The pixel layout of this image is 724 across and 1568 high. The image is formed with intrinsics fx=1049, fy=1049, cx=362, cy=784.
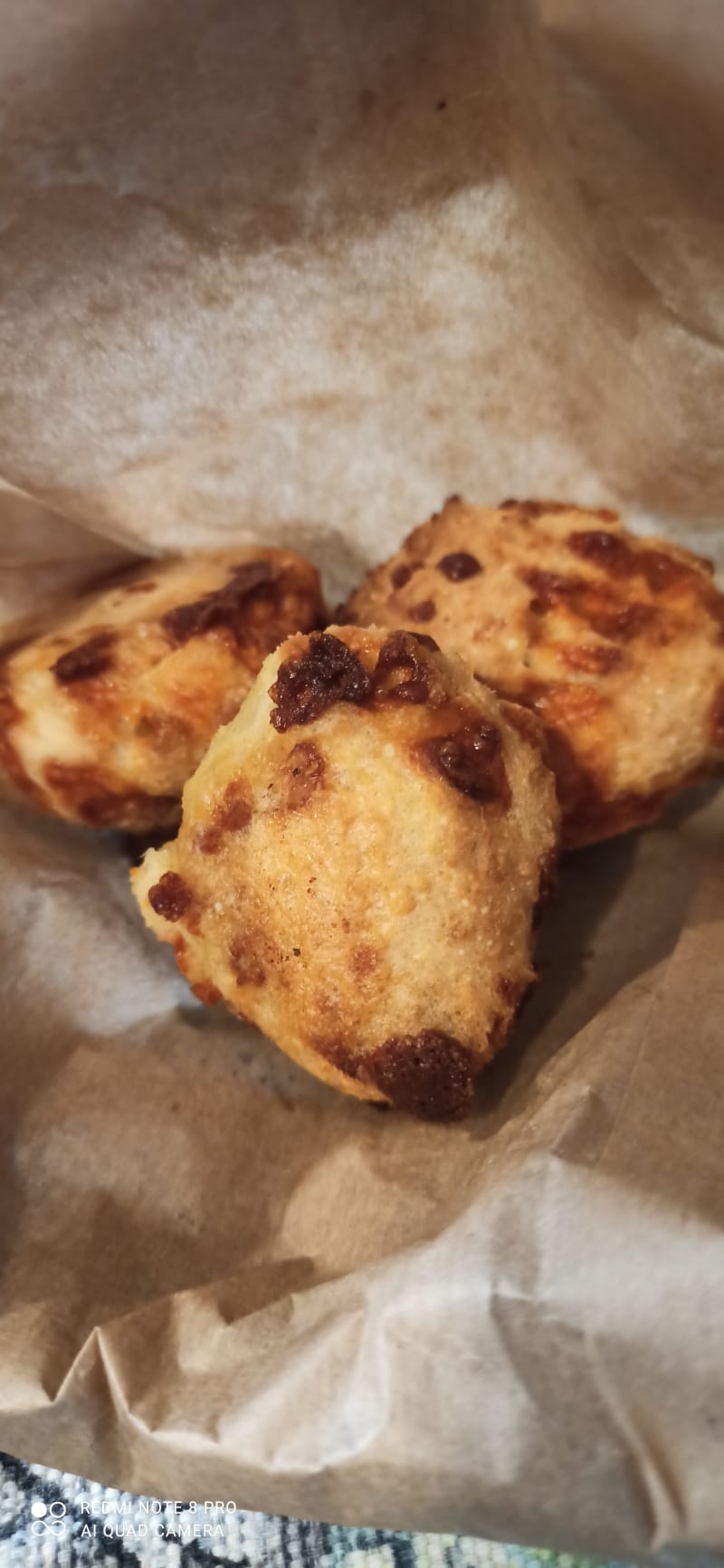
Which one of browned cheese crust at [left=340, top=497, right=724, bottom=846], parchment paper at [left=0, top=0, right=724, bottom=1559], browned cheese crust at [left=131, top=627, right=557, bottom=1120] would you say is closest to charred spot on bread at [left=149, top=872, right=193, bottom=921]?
browned cheese crust at [left=131, top=627, right=557, bottom=1120]

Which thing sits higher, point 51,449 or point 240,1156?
point 51,449

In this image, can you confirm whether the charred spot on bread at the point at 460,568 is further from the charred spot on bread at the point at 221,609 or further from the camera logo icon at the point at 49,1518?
the camera logo icon at the point at 49,1518

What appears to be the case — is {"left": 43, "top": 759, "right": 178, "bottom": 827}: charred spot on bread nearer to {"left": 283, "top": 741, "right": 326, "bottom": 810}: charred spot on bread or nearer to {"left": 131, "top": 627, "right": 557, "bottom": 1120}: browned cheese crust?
{"left": 131, "top": 627, "right": 557, "bottom": 1120}: browned cheese crust

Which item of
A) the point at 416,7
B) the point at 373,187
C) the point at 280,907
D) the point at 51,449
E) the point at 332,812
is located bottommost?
the point at 280,907

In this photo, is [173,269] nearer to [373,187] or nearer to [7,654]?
[373,187]

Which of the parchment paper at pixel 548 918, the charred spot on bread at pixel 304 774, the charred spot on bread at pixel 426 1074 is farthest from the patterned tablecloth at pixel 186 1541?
the charred spot on bread at pixel 304 774

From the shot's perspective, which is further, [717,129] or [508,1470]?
[717,129]

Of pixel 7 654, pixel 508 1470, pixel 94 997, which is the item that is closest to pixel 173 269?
pixel 7 654
